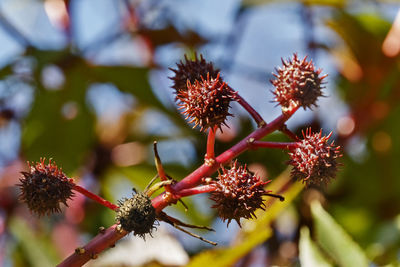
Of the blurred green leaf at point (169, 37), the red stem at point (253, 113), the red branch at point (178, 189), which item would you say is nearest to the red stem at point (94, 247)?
the red branch at point (178, 189)

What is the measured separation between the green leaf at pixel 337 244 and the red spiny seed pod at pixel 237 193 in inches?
26.0

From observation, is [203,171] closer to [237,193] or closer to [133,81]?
[237,193]

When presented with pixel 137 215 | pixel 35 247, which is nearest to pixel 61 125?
pixel 35 247

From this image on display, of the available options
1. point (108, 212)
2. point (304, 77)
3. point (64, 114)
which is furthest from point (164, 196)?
point (64, 114)

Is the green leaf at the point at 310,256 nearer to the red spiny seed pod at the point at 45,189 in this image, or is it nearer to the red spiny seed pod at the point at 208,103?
the red spiny seed pod at the point at 208,103

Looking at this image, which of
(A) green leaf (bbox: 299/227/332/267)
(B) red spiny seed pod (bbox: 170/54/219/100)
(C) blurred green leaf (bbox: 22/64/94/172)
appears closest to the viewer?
(B) red spiny seed pod (bbox: 170/54/219/100)

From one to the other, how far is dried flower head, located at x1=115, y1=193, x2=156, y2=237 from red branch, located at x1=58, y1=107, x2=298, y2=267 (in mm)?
40

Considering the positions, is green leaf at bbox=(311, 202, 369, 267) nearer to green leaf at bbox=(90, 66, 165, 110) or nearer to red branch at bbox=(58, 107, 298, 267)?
red branch at bbox=(58, 107, 298, 267)

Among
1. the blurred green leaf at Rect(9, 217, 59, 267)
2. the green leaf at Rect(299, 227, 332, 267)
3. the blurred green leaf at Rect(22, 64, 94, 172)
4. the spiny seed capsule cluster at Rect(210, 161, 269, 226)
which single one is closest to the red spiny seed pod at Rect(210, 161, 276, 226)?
the spiny seed capsule cluster at Rect(210, 161, 269, 226)

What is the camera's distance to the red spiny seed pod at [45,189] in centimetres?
102

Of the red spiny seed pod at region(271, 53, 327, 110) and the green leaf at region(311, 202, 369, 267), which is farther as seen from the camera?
the green leaf at region(311, 202, 369, 267)

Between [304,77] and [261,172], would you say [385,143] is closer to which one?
[261,172]

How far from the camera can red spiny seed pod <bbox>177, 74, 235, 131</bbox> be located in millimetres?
1060

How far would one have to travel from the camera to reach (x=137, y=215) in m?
0.95
